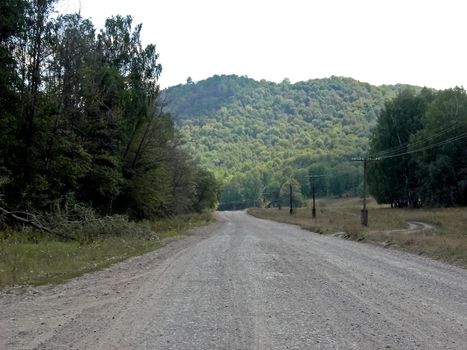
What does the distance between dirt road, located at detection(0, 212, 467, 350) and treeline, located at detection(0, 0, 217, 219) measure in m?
12.8

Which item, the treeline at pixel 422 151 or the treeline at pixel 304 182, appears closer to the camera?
the treeline at pixel 422 151

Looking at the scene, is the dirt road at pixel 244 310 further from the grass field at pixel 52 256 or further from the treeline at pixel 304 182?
the treeline at pixel 304 182

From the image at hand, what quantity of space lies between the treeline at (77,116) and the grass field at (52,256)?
366 cm

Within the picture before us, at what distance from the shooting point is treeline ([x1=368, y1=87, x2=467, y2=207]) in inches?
3044

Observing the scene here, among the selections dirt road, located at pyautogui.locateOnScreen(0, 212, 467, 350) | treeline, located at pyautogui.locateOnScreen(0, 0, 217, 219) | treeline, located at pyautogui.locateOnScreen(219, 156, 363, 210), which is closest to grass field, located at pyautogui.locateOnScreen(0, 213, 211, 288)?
dirt road, located at pyautogui.locateOnScreen(0, 212, 467, 350)

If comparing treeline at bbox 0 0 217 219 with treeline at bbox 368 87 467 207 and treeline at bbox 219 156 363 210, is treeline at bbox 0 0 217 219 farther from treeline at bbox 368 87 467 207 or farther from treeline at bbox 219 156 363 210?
treeline at bbox 219 156 363 210

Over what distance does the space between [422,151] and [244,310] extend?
255 feet

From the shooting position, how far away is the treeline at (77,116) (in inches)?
1018

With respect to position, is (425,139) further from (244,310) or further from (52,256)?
(244,310)

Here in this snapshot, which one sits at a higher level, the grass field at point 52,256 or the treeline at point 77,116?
the treeline at point 77,116

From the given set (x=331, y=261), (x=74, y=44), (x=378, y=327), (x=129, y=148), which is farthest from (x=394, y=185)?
(x=378, y=327)

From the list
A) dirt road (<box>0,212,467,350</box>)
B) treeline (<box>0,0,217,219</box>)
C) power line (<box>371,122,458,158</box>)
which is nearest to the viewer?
dirt road (<box>0,212,467,350</box>)

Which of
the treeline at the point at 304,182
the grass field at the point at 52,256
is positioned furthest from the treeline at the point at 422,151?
the grass field at the point at 52,256

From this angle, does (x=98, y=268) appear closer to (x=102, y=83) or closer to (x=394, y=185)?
(x=102, y=83)
